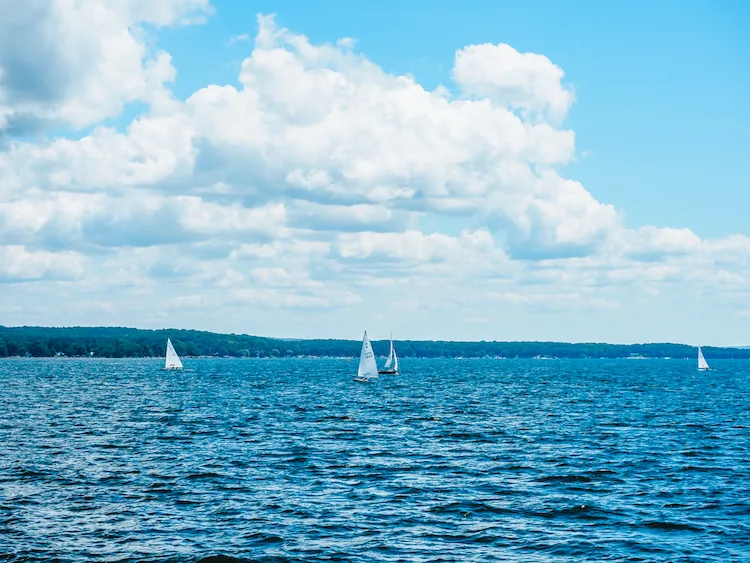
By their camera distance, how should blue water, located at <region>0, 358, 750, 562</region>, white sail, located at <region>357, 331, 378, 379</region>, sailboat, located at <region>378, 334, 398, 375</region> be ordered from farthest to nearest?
sailboat, located at <region>378, 334, 398, 375</region>
white sail, located at <region>357, 331, 378, 379</region>
blue water, located at <region>0, 358, 750, 562</region>

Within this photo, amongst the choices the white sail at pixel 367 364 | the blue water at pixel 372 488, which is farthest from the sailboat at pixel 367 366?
the blue water at pixel 372 488

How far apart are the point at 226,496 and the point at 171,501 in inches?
102

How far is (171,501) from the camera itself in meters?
36.3

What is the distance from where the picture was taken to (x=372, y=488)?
3962 cm

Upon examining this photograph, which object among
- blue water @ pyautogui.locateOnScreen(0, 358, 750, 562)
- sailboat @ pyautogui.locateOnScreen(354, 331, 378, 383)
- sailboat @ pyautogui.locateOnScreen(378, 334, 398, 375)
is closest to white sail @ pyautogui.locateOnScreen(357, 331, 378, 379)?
sailboat @ pyautogui.locateOnScreen(354, 331, 378, 383)

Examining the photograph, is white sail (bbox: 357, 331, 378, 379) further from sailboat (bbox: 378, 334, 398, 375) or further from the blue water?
the blue water

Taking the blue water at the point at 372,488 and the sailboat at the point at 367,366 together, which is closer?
the blue water at the point at 372,488

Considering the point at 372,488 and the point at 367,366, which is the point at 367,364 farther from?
the point at 372,488

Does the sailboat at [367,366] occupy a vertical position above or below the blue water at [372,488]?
above

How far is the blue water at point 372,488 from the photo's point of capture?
2956cm

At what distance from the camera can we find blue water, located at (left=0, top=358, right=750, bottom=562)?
2956 centimetres

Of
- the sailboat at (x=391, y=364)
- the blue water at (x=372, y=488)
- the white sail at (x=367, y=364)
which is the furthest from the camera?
the sailboat at (x=391, y=364)

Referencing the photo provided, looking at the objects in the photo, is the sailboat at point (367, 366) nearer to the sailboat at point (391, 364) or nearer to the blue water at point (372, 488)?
the sailboat at point (391, 364)

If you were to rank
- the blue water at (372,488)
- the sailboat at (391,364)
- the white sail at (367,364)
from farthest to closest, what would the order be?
the sailboat at (391,364), the white sail at (367,364), the blue water at (372,488)
